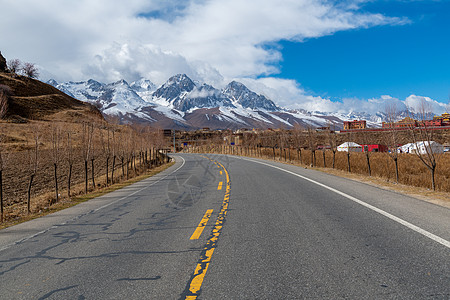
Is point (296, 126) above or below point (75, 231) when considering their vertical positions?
above

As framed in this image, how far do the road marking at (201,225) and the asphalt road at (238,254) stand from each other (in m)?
0.02

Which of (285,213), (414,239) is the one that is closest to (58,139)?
(285,213)

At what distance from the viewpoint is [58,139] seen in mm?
15320

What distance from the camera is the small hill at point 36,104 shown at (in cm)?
7638

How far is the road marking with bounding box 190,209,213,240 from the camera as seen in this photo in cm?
540

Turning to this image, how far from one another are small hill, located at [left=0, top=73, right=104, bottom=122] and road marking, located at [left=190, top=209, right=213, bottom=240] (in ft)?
225

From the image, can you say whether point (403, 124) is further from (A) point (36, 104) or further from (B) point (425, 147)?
(A) point (36, 104)

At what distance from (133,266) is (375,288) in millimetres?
3099

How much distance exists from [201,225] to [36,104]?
98628 mm

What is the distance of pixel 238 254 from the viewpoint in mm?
4367

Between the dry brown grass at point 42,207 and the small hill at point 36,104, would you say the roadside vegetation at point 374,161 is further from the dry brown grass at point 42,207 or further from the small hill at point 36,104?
the small hill at point 36,104

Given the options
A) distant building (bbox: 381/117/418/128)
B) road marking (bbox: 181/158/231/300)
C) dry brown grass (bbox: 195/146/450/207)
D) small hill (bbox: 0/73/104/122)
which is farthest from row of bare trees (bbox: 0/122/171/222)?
small hill (bbox: 0/73/104/122)

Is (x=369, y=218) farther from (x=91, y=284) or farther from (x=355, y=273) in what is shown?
(x=91, y=284)

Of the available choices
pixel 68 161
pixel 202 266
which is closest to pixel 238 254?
pixel 202 266
